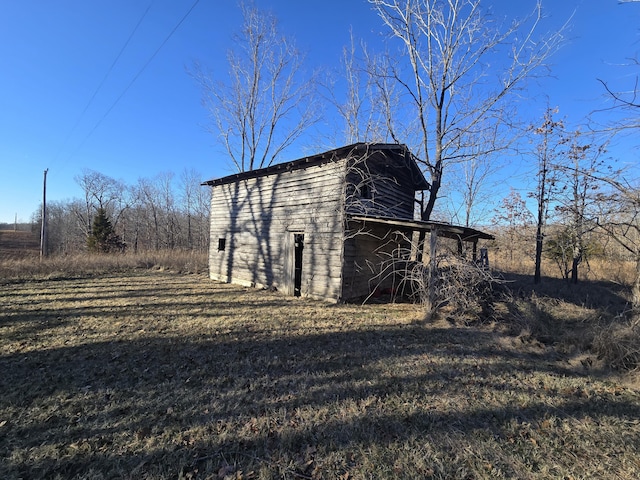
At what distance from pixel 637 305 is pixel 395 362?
246 inches

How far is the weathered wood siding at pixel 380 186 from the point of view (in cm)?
1016

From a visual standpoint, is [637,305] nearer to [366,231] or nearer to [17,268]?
[366,231]

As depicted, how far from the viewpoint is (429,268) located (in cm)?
848

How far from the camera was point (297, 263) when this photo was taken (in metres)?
12.2

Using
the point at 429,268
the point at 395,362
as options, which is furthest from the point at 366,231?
the point at 395,362

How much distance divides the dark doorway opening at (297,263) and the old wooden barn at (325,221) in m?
0.04

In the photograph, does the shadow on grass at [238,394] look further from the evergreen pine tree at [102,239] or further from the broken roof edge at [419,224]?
the evergreen pine tree at [102,239]

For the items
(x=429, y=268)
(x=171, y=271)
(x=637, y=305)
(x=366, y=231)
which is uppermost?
(x=366, y=231)

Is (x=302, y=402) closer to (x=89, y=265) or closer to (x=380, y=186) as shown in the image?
(x=380, y=186)

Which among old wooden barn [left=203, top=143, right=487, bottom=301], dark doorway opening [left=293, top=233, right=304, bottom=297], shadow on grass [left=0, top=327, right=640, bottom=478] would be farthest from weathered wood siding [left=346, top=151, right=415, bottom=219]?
shadow on grass [left=0, top=327, right=640, bottom=478]

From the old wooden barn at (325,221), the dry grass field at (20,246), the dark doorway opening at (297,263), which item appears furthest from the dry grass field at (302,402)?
the dry grass field at (20,246)

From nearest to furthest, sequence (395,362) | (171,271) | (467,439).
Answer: (467,439), (395,362), (171,271)

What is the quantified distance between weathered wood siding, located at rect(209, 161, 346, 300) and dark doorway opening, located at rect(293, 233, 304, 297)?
0.77ft

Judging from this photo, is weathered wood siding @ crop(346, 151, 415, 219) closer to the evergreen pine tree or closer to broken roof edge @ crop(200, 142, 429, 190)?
broken roof edge @ crop(200, 142, 429, 190)
